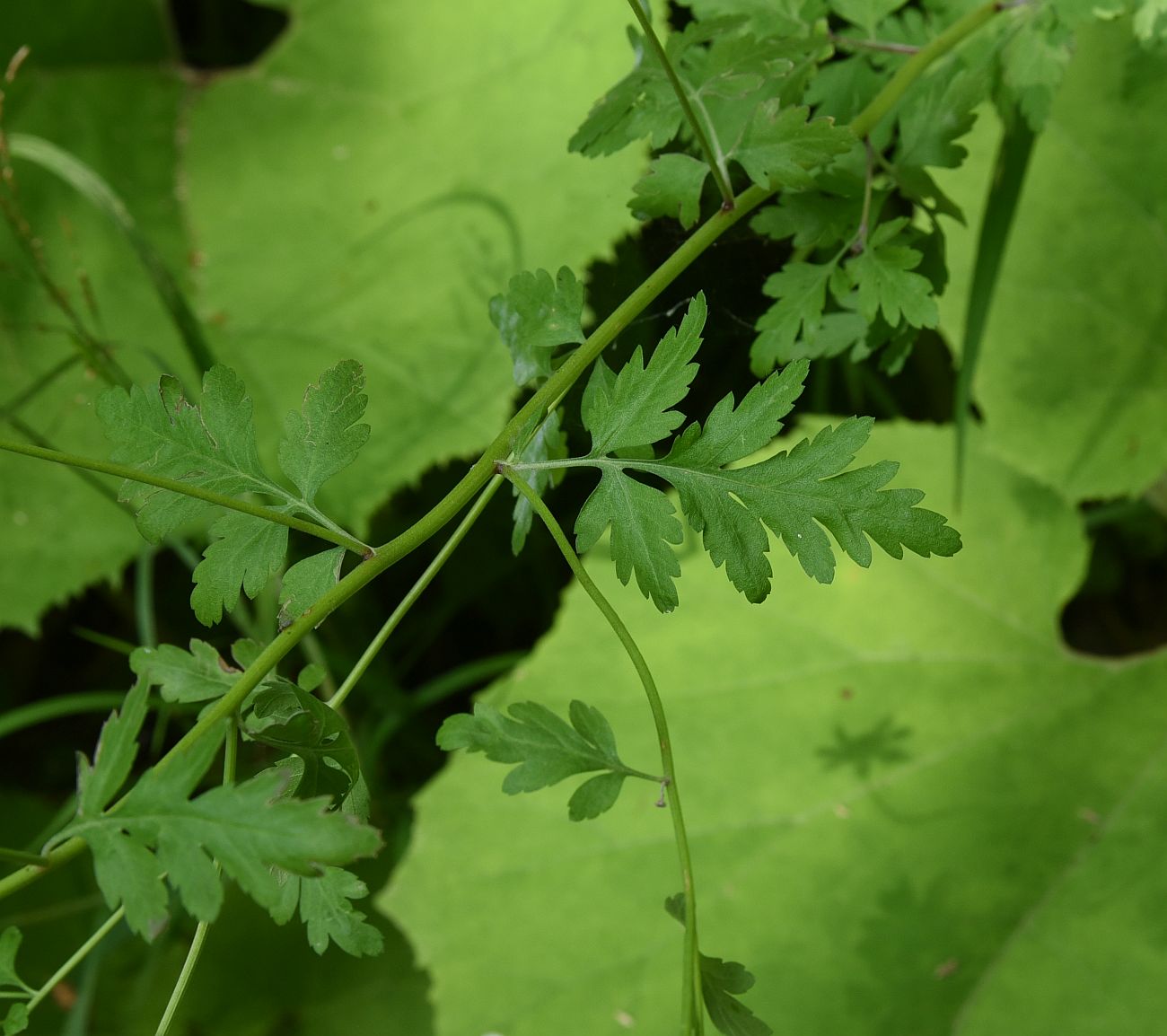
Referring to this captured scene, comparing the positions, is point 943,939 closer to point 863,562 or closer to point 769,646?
point 769,646

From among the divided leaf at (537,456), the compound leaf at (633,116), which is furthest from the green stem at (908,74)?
the divided leaf at (537,456)

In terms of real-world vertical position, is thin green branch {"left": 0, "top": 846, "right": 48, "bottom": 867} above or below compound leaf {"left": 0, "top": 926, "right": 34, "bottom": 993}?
above

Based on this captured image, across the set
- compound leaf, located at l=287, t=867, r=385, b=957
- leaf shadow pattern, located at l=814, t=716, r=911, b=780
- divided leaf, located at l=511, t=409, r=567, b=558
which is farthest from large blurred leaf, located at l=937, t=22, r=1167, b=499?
compound leaf, located at l=287, t=867, r=385, b=957

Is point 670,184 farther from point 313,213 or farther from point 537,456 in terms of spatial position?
point 313,213

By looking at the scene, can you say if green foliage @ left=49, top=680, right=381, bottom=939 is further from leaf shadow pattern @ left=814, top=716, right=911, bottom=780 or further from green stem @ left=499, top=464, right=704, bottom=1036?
leaf shadow pattern @ left=814, top=716, right=911, bottom=780

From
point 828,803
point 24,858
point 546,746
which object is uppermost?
point 24,858

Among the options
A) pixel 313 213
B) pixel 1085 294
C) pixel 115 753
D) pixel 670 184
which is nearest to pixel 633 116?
pixel 670 184
